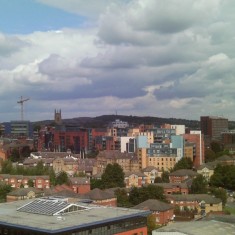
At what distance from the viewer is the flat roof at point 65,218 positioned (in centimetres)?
2089

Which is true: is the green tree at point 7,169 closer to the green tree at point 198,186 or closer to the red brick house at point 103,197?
the red brick house at point 103,197

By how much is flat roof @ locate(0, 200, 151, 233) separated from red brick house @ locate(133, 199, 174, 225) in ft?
35.1

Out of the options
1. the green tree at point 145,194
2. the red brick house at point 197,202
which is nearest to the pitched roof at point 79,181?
the green tree at point 145,194

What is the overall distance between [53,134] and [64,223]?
74.3m

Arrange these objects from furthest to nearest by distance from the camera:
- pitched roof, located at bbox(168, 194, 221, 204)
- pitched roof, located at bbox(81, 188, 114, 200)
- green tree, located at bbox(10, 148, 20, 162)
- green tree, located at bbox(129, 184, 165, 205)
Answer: green tree, located at bbox(10, 148, 20, 162)
pitched roof, located at bbox(168, 194, 221, 204)
green tree, located at bbox(129, 184, 165, 205)
pitched roof, located at bbox(81, 188, 114, 200)

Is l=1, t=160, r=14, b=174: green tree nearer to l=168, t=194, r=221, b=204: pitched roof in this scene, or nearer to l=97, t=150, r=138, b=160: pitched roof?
l=97, t=150, r=138, b=160: pitched roof

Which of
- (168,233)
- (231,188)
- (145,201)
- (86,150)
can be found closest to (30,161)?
(86,150)

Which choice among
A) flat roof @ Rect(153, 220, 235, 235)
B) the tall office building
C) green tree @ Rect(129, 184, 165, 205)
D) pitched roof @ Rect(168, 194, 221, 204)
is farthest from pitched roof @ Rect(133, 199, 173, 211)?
the tall office building

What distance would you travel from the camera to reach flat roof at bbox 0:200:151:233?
20.9 m

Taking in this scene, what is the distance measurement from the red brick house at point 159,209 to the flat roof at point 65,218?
10.7m

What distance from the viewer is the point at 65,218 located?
2239 cm

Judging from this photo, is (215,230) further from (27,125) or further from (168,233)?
(27,125)

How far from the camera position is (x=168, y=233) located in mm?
24484

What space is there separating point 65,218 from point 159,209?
14.1 meters
